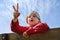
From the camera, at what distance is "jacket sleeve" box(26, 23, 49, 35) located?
1669 millimetres

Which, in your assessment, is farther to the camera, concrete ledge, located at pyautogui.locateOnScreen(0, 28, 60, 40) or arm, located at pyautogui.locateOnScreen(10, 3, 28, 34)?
arm, located at pyautogui.locateOnScreen(10, 3, 28, 34)

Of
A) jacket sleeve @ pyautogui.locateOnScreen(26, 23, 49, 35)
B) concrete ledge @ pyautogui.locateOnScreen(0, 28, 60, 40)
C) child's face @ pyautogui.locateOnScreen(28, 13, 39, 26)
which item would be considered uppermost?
child's face @ pyautogui.locateOnScreen(28, 13, 39, 26)

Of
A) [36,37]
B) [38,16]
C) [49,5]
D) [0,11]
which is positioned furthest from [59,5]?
[0,11]

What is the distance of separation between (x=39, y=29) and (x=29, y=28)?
0.09m

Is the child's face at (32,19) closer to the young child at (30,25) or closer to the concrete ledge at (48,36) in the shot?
the young child at (30,25)

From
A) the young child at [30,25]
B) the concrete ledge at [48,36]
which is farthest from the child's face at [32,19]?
the concrete ledge at [48,36]

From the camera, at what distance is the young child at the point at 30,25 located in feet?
5.55

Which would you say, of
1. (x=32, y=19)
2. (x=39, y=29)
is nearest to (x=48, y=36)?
(x=39, y=29)

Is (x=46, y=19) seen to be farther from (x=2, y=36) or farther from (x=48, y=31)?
(x=2, y=36)

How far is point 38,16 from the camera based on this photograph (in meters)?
1.72

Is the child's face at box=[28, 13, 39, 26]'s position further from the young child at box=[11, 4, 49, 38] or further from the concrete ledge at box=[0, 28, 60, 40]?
the concrete ledge at box=[0, 28, 60, 40]

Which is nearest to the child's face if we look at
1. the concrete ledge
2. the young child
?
the young child

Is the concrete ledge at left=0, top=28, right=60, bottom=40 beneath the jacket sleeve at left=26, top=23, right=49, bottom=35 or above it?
beneath

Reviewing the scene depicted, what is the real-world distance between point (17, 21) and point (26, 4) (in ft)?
0.54
